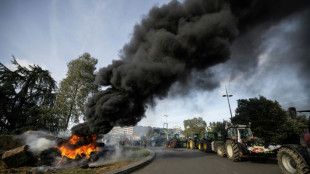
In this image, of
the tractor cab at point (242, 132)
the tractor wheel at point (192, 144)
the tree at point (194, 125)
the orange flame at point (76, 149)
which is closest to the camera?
the orange flame at point (76, 149)

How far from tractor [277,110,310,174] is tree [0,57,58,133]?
20.8 meters

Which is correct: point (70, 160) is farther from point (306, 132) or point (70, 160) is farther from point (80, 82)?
point (80, 82)

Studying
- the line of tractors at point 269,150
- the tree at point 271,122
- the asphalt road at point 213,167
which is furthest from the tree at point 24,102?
the tree at point 271,122

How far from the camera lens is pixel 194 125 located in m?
57.9

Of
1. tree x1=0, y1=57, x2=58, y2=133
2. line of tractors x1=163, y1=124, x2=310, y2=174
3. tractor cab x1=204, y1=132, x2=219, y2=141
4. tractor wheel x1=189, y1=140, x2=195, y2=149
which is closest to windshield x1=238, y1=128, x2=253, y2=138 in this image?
line of tractors x1=163, y1=124, x2=310, y2=174

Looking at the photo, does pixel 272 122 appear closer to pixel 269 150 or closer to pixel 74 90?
pixel 269 150

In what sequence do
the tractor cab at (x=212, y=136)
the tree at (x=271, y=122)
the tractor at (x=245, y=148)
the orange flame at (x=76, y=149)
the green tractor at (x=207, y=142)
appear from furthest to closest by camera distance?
the tree at (x=271, y=122), the tractor cab at (x=212, y=136), the green tractor at (x=207, y=142), the orange flame at (x=76, y=149), the tractor at (x=245, y=148)

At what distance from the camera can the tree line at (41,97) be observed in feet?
57.8

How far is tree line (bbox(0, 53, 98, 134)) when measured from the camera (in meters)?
17.6

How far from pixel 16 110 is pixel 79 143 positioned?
1476 centimetres

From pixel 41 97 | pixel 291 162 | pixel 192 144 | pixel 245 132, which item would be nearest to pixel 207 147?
pixel 245 132

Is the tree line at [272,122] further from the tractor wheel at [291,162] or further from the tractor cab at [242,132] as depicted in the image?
the tractor wheel at [291,162]

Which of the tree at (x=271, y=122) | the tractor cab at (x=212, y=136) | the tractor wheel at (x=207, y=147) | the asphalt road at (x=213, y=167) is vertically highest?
the tree at (x=271, y=122)

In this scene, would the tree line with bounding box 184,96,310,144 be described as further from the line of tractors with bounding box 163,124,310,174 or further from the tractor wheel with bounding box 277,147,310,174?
the tractor wheel with bounding box 277,147,310,174
